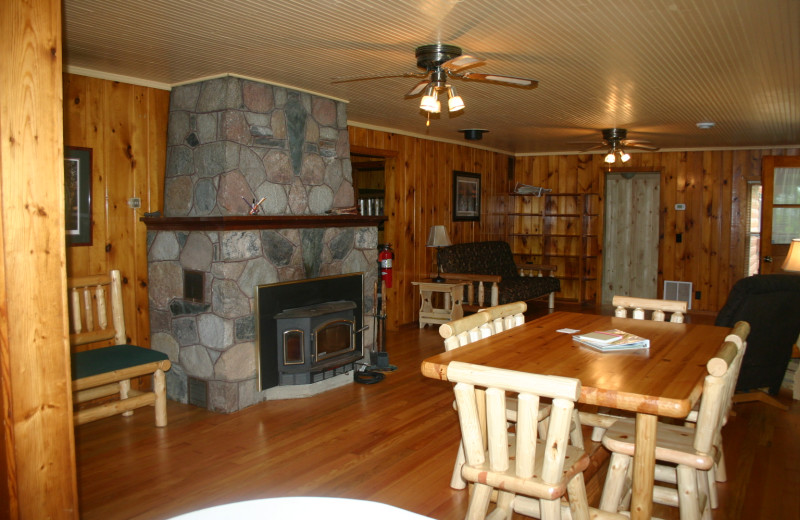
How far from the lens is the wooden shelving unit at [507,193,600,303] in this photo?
8695 millimetres

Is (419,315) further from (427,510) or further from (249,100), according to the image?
(427,510)

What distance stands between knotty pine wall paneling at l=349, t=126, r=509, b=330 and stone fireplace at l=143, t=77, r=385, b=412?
73.3 inches

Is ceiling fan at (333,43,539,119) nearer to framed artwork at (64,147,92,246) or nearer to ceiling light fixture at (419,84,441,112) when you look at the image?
ceiling light fixture at (419,84,441,112)

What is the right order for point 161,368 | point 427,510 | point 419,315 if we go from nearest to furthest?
point 427,510, point 161,368, point 419,315

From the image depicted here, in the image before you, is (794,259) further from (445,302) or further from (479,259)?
(479,259)

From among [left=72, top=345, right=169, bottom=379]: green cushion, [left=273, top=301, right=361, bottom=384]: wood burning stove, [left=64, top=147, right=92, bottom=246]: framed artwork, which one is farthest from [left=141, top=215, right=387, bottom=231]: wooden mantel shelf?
[left=72, top=345, right=169, bottom=379]: green cushion

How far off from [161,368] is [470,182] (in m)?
5.26

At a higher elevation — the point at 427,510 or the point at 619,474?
the point at 619,474

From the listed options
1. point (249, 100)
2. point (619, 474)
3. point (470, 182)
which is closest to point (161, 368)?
point (249, 100)

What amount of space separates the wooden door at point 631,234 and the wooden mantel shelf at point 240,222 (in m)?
5.66

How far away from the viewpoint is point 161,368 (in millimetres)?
3592

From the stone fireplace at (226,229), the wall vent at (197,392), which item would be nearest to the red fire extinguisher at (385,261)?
the stone fireplace at (226,229)

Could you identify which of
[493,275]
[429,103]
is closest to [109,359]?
[429,103]

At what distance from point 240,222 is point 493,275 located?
402cm
